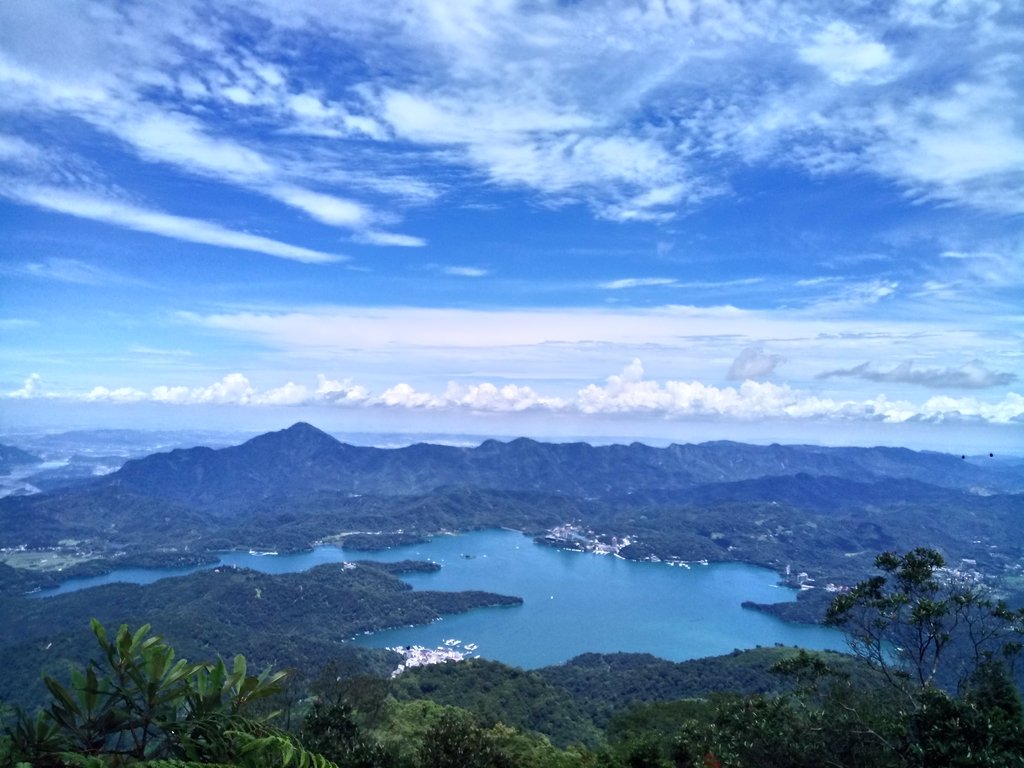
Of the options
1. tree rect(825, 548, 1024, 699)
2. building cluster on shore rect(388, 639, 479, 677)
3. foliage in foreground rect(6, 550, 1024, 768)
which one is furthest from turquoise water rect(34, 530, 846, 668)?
tree rect(825, 548, 1024, 699)

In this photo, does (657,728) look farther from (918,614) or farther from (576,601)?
(576,601)

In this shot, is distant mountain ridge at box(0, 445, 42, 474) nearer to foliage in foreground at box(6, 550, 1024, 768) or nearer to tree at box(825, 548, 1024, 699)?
foliage in foreground at box(6, 550, 1024, 768)

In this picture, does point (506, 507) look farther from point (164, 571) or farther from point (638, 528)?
point (164, 571)

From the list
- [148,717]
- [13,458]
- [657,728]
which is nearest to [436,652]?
[657,728]

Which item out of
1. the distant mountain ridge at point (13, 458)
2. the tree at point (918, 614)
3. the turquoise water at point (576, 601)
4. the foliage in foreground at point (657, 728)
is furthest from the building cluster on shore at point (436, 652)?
the distant mountain ridge at point (13, 458)

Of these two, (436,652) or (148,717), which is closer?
(148,717)

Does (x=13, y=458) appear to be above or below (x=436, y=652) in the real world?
above

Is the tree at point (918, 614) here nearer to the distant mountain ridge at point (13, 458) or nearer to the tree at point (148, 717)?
the tree at point (148, 717)
